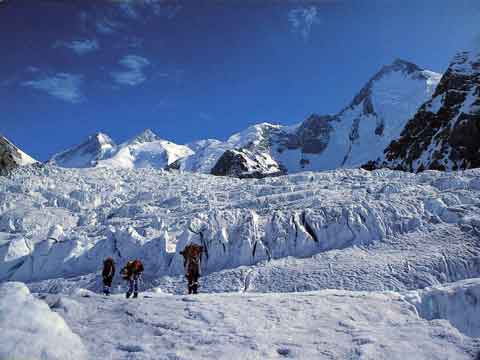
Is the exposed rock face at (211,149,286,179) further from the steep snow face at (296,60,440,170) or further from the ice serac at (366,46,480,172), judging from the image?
the ice serac at (366,46,480,172)

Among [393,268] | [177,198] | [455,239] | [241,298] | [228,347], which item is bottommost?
[228,347]

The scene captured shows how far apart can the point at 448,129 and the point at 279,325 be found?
65.7 meters

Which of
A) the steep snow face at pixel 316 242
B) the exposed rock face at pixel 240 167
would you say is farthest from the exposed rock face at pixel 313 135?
the steep snow face at pixel 316 242

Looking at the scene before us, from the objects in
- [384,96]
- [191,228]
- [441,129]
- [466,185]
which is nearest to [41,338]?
[191,228]

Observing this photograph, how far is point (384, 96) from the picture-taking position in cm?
16288

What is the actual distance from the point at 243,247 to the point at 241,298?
355 inches

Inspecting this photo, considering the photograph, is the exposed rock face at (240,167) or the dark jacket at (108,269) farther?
the exposed rock face at (240,167)

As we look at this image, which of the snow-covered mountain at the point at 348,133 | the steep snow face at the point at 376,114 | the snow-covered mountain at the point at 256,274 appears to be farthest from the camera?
the steep snow face at the point at 376,114

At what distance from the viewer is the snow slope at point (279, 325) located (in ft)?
18.2

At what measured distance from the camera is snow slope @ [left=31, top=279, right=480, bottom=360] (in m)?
5.54

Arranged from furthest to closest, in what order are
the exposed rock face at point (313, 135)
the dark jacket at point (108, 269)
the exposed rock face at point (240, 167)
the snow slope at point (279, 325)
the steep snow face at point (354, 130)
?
the exposed rock face at point (313, 135), the steep snow face at point (354, 130), the exposed rock face at point (240, 167), the dark jacket at point (108, 269), the snow slope at point (279, 325)

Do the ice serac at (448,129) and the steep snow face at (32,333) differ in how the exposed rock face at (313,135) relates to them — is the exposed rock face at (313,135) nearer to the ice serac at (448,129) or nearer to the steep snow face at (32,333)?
the ice serac at (448,129)

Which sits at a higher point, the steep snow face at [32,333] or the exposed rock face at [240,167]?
the exposed rock face at [240,167]

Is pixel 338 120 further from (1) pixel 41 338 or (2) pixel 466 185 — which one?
(1) pixel 41 338
